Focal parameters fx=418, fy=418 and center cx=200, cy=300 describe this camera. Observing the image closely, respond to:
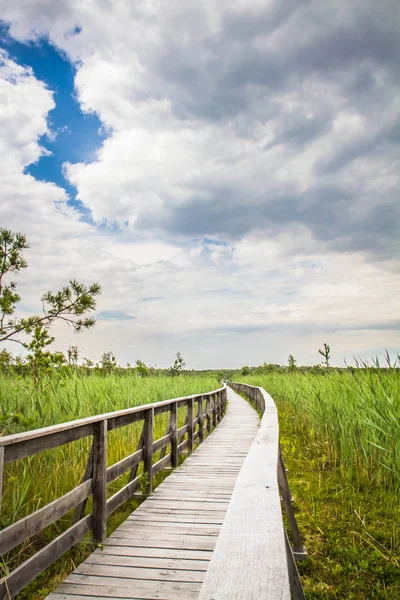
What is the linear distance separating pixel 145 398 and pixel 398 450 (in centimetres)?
Result: 553

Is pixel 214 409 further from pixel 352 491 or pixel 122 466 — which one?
pixel 122 466

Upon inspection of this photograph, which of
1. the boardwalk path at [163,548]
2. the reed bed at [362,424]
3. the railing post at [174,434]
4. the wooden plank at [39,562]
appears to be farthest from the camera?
the railing post at [174,434]

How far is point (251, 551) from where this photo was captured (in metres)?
1.03

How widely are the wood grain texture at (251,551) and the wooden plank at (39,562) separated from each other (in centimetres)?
184

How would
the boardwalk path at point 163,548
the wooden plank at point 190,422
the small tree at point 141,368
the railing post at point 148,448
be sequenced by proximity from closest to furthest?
the boardwalk path at point 163,548 → the railing post at point 148,448 → the wooden plank at point 190,422 → the small tree at point 141,368

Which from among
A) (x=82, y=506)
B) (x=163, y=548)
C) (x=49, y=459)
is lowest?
(x=163, y=548)

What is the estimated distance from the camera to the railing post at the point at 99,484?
3.69 m

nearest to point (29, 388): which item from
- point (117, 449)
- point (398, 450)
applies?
point (117, 449)

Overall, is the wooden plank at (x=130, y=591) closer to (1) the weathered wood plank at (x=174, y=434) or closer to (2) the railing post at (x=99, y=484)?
(2) the railing post at (x=99, y=484)

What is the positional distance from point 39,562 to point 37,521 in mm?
268

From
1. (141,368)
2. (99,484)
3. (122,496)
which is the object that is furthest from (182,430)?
(141,368)

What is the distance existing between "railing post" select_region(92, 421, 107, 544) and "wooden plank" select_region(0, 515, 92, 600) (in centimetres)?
12

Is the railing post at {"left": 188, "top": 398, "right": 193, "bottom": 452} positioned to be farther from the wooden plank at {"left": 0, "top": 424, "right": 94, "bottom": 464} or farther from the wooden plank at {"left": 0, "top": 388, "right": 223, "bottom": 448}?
the wooden plank at {"left": 0, "top": 424, "right": 94, "bottom": 464}

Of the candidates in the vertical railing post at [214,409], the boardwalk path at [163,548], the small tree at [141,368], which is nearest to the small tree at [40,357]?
the boardwalk path at [163,548]
